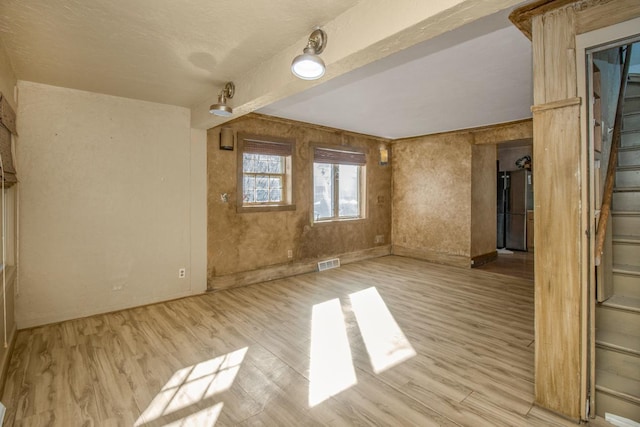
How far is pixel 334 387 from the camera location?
217 centimetres

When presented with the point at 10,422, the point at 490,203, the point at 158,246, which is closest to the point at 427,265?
the point at 490,203

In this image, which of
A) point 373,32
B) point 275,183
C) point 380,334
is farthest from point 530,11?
point 275,183

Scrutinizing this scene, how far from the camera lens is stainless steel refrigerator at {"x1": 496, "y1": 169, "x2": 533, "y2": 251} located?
7.57m

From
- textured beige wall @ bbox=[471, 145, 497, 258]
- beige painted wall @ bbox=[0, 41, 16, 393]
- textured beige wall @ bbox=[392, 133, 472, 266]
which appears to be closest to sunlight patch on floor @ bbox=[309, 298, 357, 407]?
beige painted wall @ bbox=[0, 41, 16, 393]

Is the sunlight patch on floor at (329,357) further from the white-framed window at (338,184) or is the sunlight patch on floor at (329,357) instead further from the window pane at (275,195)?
the white-framed window at (338,184)

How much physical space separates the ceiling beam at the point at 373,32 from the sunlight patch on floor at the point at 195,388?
2.23m

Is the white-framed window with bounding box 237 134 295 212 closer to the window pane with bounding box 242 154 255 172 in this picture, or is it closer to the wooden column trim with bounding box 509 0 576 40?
the window pane with bounding box 242 154 255 172

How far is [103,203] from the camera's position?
3.53 m

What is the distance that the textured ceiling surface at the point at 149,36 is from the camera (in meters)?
1.85

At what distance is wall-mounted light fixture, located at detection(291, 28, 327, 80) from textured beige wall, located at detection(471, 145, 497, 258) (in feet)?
15.5

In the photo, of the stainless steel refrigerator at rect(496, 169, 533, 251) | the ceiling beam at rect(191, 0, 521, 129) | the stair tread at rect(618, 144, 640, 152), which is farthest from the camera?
the stainless steel refrigerator at rect(496, 169, 533, 251)

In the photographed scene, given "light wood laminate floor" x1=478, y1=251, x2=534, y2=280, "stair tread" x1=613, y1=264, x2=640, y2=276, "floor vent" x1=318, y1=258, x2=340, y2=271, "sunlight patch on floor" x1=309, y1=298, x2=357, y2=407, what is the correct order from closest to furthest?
"stair tread" x1=613, y1=264, x2=640, y2=276
"sunlight patch on floor" x1=309, y1=298, x2=357, y2=407
"light wood laminate floor" x1=478, y1=251, x2=534, y2=280
"floor vent" x1=318, y1=258, x2=340, y2=271

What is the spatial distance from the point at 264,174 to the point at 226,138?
85 centimetres

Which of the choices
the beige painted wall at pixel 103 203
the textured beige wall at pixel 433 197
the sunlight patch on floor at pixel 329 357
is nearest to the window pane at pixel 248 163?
the beige painted wall at pixel 103 203
